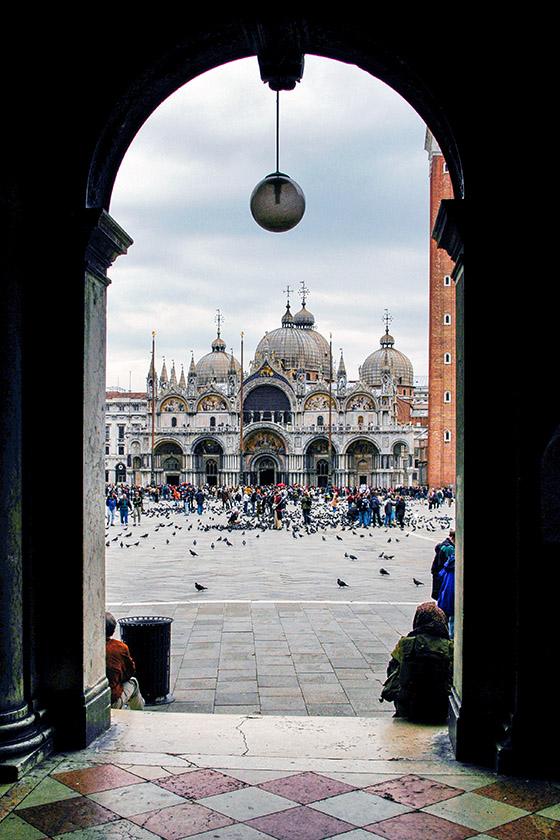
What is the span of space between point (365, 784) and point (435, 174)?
2099 inches

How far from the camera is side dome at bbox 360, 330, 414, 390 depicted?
82.2 m

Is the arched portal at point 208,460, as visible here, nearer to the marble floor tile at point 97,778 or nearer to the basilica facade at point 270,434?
the basilica facade at point 270,434

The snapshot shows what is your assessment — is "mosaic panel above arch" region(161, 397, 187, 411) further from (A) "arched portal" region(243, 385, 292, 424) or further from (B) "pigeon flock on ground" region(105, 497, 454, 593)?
(B) "pigeon flock on ground" region(105, 497, 454, 593)

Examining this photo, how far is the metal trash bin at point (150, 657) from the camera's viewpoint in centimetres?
591

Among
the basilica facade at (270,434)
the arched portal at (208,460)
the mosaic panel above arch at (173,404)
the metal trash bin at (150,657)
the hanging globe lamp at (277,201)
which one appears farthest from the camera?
the mosaic panel above arch at (173,404)

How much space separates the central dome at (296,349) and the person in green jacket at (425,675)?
70177 millimetres

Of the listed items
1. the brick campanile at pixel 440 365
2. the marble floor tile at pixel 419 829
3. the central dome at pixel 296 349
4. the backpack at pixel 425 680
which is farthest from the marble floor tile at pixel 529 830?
the central dome at pixel 296 349

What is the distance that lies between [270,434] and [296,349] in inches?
523

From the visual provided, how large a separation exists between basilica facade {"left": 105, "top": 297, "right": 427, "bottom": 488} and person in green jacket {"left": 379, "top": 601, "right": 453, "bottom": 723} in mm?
57468

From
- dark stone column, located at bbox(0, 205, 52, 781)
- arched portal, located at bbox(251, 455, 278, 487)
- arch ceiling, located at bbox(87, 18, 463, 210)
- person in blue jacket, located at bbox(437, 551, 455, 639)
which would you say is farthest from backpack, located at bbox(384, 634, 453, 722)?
arched portal, located at bbox(251, 455, 278, 487)

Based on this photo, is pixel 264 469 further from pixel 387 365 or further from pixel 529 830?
pixel 529 830

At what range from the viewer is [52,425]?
13.9 ft

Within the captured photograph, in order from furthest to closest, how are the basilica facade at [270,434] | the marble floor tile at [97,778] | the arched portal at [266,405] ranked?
the arched portal at [266,405], the basilica facade at [270,434], the marble floor tile at [97,778]

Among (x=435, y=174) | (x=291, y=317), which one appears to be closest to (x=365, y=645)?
(x=435, y=174)
